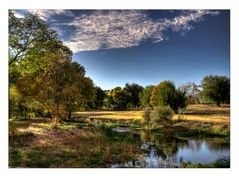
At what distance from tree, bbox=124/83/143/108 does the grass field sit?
0.17 m

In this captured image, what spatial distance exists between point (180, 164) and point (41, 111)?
10.1ft

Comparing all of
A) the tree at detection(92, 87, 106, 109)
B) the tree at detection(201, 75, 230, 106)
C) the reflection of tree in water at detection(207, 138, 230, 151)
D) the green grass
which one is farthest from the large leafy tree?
the reflection of tree in water at detection(207, 138, 230, 151)

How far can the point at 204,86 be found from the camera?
296 inches

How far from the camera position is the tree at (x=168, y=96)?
24.7 feet

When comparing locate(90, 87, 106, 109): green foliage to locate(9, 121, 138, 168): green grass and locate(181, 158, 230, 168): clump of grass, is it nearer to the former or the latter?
locate(9, 121, 138, 168): green grass

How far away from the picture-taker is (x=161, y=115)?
25.2 feet

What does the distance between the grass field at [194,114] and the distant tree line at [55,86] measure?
13 centimetres

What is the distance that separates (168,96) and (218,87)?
1035mm

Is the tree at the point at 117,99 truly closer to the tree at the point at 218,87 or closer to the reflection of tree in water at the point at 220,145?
the tree at the point at 218,87

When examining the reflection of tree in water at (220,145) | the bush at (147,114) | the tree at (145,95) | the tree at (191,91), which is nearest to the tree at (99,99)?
the tree at (145,95)
